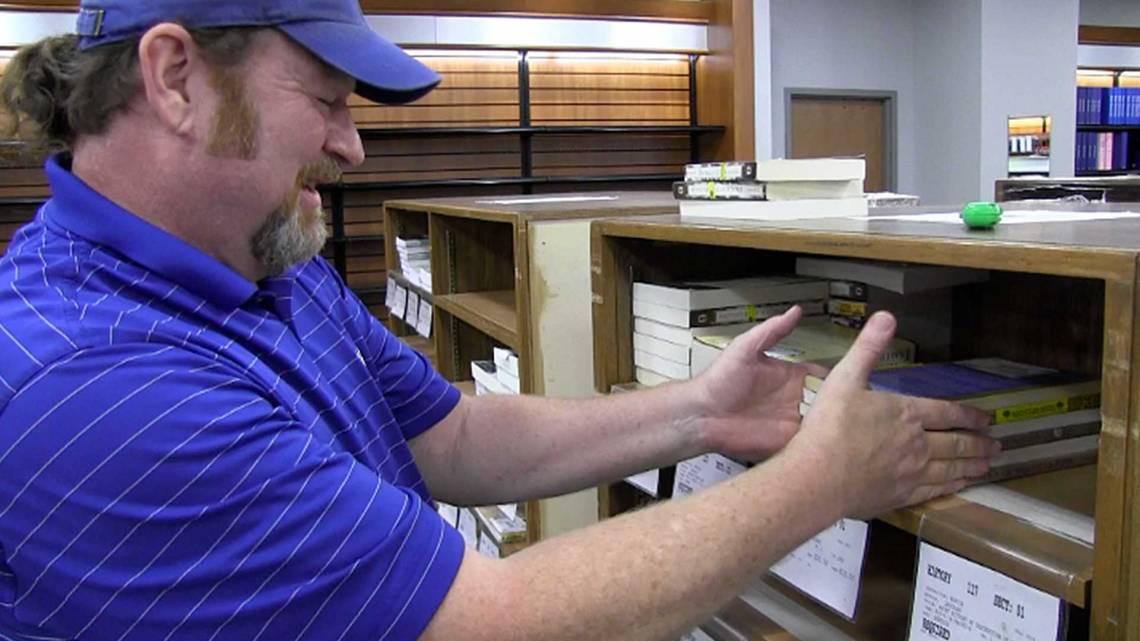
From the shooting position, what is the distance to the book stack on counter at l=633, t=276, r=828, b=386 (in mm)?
1324

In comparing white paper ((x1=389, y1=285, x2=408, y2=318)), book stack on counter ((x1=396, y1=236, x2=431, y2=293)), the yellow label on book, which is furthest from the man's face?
white paper ((x1=389, y1=285, x2=408, y2=318))

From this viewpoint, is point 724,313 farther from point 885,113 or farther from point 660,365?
point 885,113

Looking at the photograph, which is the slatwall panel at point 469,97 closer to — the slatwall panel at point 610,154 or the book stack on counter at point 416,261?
the slatwall panel at point 610,154

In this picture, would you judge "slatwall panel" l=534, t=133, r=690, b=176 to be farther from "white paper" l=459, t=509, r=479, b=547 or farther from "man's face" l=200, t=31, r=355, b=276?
"man's face" l=200, t=31, r=355, b=276

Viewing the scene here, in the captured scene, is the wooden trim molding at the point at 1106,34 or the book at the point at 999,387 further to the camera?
the wooden trim molding at the point at 1106,34

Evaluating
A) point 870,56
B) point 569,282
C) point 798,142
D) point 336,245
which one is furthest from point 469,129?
point 569,282

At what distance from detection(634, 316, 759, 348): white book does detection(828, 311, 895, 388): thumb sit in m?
0.37

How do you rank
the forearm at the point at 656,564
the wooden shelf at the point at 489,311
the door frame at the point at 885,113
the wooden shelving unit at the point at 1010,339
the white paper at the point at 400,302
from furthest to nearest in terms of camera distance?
the door frame at the point at 885,113 < the white paper at the point at 400,302 < the wooden shelf at the point at 489,311 < the forearm at the point at 656,564 < the wooden shelving unit at the point at 1010,339

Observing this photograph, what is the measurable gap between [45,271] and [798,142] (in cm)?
699

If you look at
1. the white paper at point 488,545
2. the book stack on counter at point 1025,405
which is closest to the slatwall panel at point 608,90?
the white paper at point 488,545

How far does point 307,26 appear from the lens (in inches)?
37.4

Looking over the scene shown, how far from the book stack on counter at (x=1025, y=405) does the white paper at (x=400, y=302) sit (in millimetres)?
2290

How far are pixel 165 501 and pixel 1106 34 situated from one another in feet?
30.6

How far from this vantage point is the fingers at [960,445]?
36.2 inches
